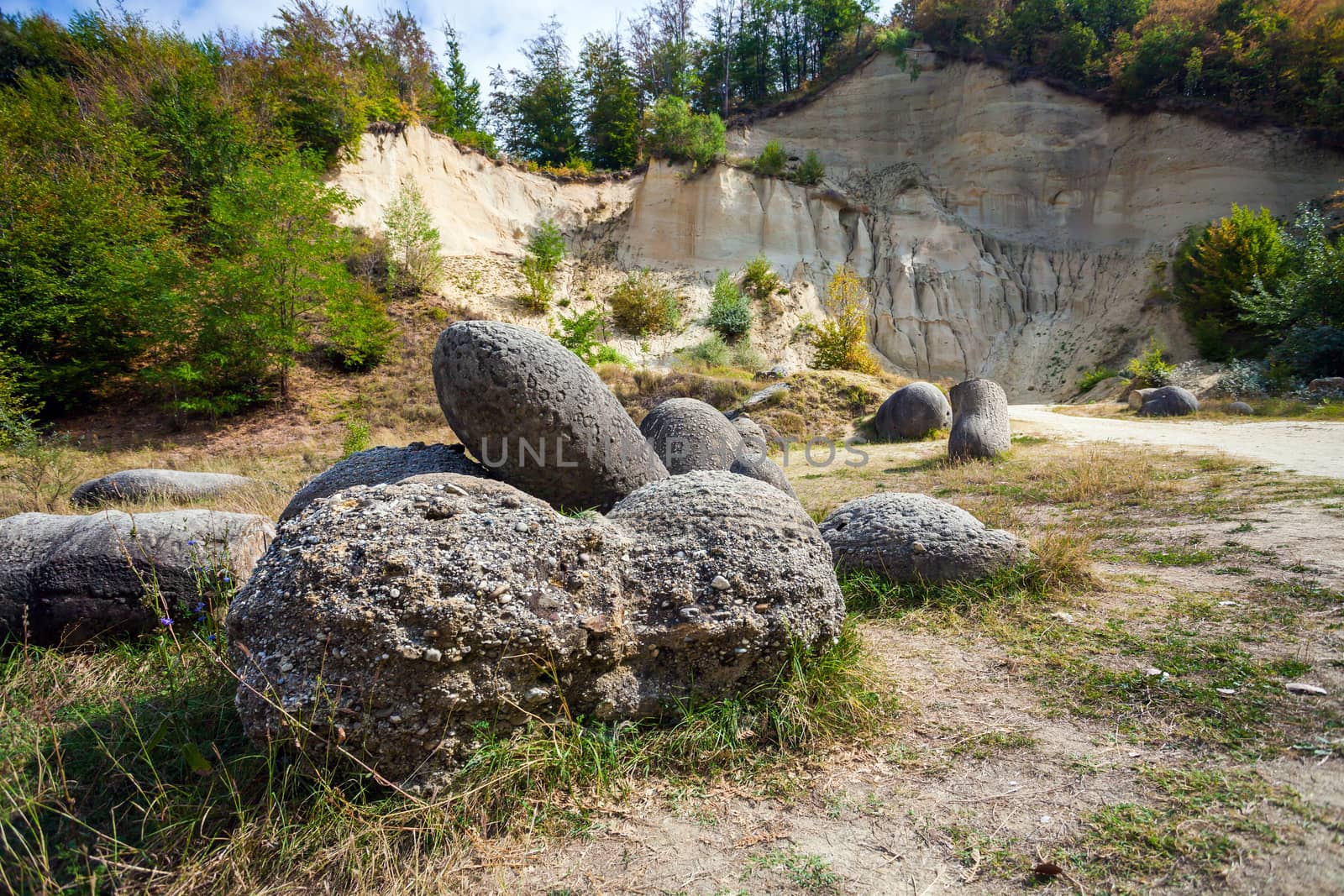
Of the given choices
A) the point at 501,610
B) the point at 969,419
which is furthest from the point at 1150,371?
the point at 501,610

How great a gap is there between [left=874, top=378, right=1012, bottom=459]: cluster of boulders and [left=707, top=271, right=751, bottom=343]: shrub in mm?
10050

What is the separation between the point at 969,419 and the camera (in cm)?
863

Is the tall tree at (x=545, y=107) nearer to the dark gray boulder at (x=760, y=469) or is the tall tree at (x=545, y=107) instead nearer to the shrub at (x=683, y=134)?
the shrub at (x=683, y=134)

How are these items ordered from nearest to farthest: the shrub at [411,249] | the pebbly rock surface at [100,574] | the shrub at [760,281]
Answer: the pebbly rock surface at [100,574], the shrub at [411,249], the shrub at [760,281]

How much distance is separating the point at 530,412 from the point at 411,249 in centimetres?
1762

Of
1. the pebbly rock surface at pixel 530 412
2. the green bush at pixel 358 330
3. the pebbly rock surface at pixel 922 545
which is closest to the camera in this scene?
the pebbly rock surface at pixel 530 412

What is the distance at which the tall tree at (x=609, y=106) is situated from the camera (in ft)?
88.8

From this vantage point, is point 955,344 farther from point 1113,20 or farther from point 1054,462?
point 1054,462

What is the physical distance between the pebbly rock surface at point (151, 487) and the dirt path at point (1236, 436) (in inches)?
446

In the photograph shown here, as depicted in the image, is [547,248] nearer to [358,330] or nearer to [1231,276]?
[358,330]

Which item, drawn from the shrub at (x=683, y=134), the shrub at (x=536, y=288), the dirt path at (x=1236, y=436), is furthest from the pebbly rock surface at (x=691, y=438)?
the shrub at (x=683, y=134)

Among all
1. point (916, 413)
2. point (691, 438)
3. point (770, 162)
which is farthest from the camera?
point (770, 162)

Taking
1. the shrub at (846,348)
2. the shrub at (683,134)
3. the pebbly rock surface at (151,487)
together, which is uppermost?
the shrub at (683,134)

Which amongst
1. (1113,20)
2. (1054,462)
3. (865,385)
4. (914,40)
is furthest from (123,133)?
(1113,20)
